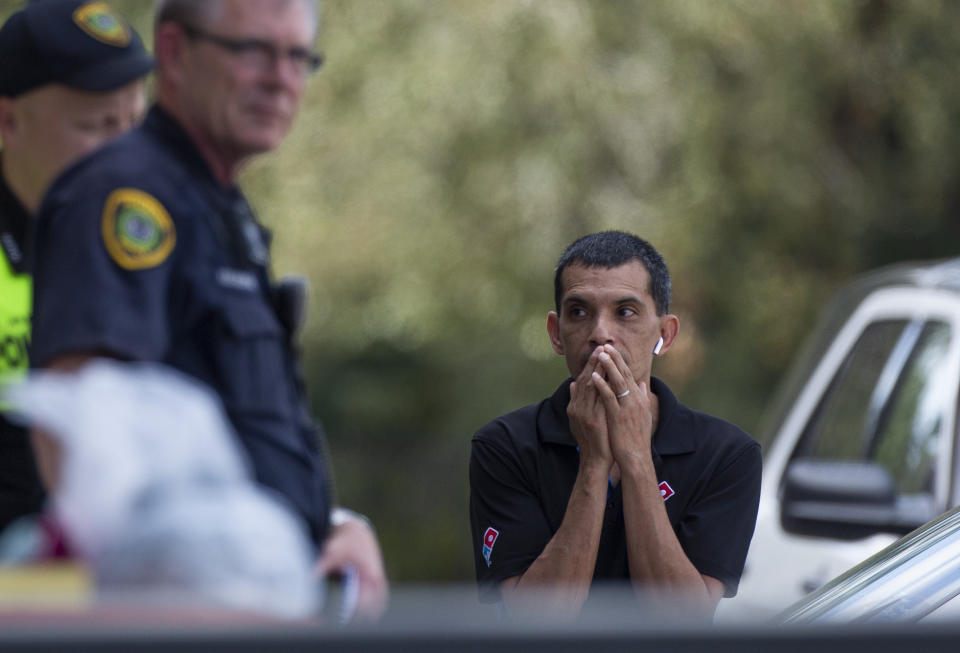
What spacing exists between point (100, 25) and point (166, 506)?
141 centimetres

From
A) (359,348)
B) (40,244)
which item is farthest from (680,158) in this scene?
(40,244)

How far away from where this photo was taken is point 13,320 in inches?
111

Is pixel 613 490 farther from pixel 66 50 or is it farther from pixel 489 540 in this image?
pixel 66 50

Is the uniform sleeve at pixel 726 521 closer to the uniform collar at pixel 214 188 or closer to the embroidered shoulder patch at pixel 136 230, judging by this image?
the uniform collar at pixel 214 188

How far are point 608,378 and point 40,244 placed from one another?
1.00m

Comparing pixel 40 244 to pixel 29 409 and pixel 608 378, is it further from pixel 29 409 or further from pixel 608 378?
pixel 608 378

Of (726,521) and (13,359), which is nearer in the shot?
(726,521)

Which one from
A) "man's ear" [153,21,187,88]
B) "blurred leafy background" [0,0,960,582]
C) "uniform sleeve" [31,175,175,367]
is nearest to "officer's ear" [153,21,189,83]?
"man's ear" [153,21,187,88]

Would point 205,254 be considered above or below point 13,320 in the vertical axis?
above

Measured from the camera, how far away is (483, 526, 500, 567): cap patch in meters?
2.63

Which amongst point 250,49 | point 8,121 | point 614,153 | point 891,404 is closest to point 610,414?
point 250,49

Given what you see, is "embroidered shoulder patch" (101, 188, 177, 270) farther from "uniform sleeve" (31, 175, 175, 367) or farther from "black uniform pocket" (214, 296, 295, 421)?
"black uniform pocket" (214, 296, 295, 421)

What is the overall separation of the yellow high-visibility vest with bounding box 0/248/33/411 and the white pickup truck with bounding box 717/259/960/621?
1913 millimetres

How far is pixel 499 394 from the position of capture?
12.1 meters
